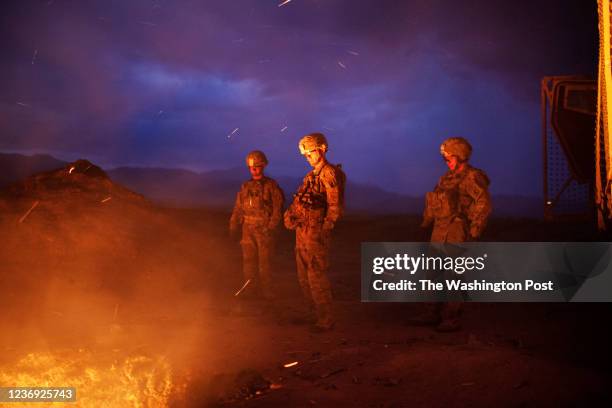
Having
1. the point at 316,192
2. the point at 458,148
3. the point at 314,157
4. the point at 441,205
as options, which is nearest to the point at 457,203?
the point at 441,205

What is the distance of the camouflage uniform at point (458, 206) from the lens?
6391 millimetres

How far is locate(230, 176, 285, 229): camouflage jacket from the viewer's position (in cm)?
799

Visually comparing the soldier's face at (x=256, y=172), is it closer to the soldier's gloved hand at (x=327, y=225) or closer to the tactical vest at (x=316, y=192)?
the tactical vest at (x=316, y=192)

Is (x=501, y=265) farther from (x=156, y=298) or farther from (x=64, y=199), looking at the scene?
(x=64, y=199)

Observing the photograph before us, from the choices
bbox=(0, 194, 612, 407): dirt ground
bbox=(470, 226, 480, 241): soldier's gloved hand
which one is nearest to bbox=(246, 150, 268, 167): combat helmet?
bbox=(0, 194, 612, 407): dirt ground

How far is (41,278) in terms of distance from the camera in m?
8.19

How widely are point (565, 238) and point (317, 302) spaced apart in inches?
208

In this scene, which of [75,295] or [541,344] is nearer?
[541,344]

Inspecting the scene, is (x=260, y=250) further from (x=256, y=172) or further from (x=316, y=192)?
(x=316, y=192)

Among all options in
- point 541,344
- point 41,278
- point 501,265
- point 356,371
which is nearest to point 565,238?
point 501,265

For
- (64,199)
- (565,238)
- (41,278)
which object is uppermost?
(64,199)

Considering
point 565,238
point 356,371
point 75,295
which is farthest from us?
point 565,238

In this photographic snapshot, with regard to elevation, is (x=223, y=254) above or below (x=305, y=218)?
below

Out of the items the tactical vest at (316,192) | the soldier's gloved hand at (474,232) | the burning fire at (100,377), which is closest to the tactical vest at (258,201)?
the tactical vest at (316,192)
